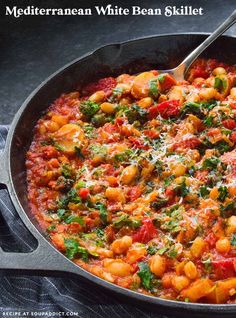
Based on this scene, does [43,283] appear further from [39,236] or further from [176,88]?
[176,88]

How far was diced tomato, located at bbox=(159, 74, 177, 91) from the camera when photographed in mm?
4148

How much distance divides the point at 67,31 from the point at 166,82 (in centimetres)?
203

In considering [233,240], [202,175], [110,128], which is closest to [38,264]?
[233,240]

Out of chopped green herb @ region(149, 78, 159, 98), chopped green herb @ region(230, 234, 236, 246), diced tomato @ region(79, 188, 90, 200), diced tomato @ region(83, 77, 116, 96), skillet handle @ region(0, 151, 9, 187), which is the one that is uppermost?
diced tomato @ region(83, 77, 116, 96)

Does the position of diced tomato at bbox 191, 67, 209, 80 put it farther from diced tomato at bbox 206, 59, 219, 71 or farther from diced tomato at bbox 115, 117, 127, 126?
diced tomato at bbox 115, 117, 127, 126

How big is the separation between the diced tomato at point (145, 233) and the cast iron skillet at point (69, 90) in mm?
542

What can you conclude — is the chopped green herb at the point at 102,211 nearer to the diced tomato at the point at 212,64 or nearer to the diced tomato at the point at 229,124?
the diced tomato at the point at 229,124

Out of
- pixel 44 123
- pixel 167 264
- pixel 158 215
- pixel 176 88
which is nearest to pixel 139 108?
pixel 176 88

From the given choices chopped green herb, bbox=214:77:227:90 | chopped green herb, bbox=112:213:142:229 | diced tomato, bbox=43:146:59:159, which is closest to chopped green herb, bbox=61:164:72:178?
diced tomato, bbox=43:146:59:159

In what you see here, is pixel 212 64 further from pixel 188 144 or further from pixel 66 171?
pixel 66 171

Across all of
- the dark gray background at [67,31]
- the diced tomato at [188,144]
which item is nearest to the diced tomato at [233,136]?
the diced tomato at [188,144]

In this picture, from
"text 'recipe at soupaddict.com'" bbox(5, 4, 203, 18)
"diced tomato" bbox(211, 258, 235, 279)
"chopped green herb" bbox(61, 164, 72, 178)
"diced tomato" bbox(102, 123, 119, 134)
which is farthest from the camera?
"text 'recipe at soupaddict.com'" bbox(5, 4, 203, 18)

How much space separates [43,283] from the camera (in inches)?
134

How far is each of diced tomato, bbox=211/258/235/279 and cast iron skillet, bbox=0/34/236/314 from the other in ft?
1.22
